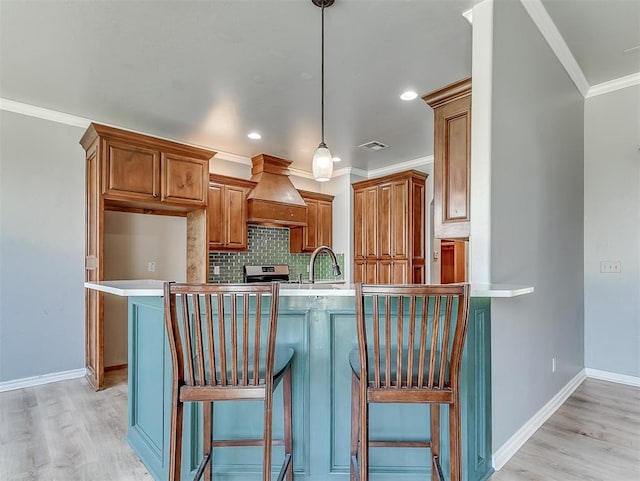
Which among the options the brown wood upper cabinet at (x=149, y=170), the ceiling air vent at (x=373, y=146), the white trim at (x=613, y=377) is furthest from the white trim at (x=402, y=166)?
the white trim at (x=613, y=377)

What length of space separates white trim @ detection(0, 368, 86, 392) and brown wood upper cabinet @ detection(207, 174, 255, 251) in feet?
6.14

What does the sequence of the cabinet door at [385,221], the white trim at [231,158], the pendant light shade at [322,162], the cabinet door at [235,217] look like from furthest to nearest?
the cabinet door at [385,221], the white trim at [231,158], the cabinet door at [235,217], the pendant light shade at [322,162]

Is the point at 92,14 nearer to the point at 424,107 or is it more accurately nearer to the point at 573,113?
the point at 424,107

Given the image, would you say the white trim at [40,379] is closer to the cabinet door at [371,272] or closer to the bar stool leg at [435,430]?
the bar stool leg at [435,430]

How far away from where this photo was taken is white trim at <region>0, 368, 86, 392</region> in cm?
321

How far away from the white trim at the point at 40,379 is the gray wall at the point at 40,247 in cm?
4

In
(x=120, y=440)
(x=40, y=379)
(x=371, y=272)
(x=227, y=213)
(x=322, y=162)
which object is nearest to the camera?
Result: (x=120, y=440)

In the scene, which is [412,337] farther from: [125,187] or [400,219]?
[400,219]

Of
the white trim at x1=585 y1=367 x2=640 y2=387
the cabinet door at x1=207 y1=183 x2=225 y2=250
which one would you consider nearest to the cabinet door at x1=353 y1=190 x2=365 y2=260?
the cabinet door at x1=207 y1=183 x2=225 y2=250

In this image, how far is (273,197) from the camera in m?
4.92

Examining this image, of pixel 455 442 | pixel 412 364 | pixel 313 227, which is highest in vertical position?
pixel 313 227

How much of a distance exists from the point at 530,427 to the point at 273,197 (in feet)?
12.3

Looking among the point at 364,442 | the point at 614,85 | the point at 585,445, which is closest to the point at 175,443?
the point at 364,442

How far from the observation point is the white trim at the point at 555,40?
2312mm
